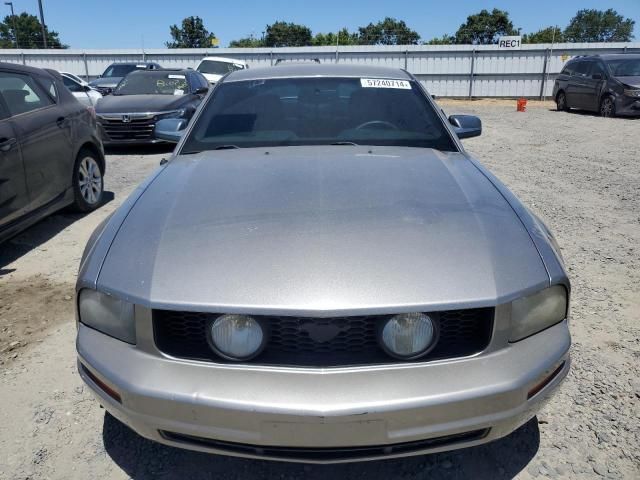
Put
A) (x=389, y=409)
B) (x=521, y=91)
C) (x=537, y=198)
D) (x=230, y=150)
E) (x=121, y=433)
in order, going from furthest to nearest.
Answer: (x=521, y=91), (x=537, y=198), (x=230, y=150), (x=121, y=433), (x=389, y=409)

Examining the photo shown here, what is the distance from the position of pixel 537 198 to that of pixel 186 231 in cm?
503

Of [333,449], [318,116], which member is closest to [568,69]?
[318,116]

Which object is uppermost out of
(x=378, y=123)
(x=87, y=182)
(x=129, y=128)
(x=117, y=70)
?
(x=117, y=70)

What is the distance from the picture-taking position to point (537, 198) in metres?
6.00

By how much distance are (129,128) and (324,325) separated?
332 inches

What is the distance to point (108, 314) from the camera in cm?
180

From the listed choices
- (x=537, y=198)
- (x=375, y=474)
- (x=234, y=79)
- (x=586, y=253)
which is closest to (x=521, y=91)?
(x=537, y=198)

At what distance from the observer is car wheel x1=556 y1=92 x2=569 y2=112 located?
16250 mm

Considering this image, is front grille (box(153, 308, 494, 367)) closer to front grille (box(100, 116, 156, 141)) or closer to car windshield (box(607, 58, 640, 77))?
front grille (box(100, 116, 156, 141))

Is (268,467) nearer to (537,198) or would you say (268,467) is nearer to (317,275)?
(317,275)

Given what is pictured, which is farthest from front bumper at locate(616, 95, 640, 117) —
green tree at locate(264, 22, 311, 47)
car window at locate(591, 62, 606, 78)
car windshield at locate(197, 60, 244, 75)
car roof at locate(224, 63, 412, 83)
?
green tree at locate(264, 22, 311, 47)

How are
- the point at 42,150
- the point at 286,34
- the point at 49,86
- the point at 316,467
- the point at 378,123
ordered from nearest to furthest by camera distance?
1. the point at 316,467
2. the point at 378,123
3. the point at 42,150
4. the point at 49,86
5. the point at 286,34

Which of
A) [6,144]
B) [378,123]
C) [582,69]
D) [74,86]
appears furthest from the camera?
[582,69]

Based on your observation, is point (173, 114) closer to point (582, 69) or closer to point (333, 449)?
point (333, 449)
